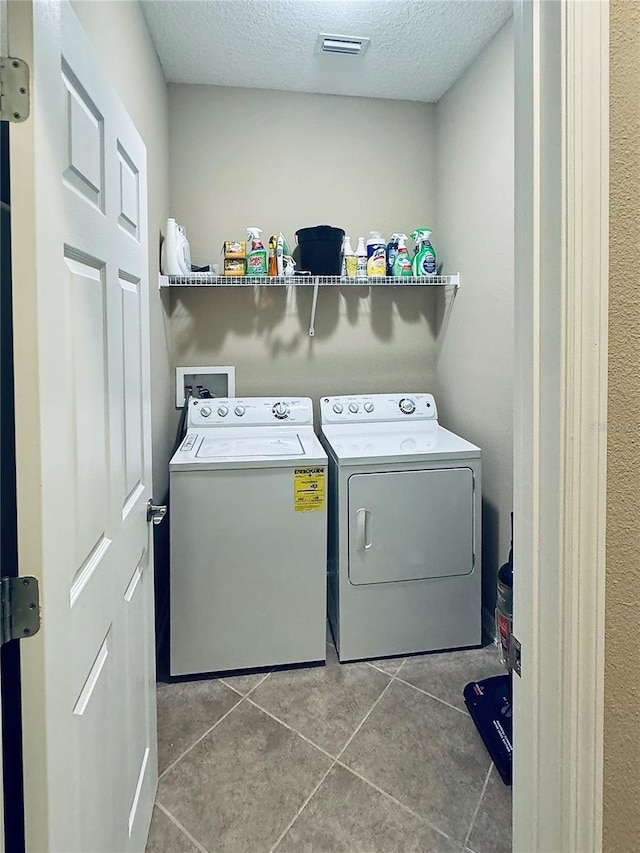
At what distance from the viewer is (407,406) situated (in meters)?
2.86

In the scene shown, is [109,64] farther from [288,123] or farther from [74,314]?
[288,123]

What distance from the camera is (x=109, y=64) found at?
1.60 meters

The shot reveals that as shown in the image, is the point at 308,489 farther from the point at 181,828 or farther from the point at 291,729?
the point at 181,828

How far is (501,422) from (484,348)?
0.36 metres

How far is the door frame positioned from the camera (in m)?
→ 0.68

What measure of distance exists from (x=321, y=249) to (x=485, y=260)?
763 mm

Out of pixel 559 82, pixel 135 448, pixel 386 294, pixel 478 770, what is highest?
pixel 386 294

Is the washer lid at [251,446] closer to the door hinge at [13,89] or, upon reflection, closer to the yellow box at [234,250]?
the yellow box at [234,250]

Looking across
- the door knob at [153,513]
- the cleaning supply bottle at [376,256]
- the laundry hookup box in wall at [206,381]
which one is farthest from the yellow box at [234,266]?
the door knob at [153,513]

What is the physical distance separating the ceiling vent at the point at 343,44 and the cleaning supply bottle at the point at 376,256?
785mm

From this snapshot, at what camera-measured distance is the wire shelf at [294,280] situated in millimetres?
2510

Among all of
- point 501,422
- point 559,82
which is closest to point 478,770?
point 501,422

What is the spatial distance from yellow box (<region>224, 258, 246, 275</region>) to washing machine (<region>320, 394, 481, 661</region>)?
98 centimetres

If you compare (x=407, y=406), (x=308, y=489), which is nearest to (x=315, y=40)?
(x=407, y=406)
